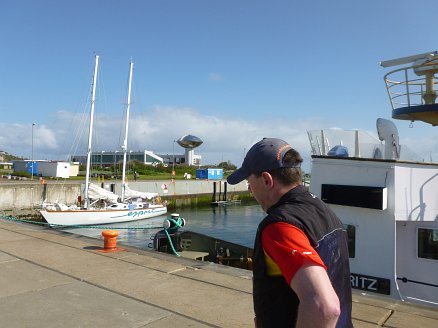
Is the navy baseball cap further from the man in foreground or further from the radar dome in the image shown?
the radar dome

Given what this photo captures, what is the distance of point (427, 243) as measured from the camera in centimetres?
773

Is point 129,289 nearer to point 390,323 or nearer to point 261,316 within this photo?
point 390,323

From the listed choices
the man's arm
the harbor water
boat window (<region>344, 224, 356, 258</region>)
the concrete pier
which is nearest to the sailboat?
the harbor water

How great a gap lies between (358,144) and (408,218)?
1947 mm

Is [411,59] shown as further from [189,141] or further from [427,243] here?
[189,141]

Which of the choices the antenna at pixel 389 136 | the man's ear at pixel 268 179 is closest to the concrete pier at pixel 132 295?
the man's ear at pixel 268 179

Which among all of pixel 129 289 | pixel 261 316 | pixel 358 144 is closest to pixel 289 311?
pixel 261 316

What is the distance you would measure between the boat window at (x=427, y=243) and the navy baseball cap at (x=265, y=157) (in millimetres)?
6857

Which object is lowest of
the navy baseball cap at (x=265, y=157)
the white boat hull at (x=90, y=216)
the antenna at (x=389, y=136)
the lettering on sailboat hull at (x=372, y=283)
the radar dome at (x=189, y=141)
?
the white boat hull at (x=90, y=216)

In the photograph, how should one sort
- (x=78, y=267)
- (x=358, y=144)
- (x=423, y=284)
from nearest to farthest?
(x=78, y=267), (x=423, y=284), (x=358, y=144)

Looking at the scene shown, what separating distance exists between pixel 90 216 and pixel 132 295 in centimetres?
2471

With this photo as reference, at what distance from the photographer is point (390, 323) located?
4617 millimetres

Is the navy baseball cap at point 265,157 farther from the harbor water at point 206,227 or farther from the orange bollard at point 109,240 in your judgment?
the harbor water at point 206,227

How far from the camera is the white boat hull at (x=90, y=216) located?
27.7 metres
